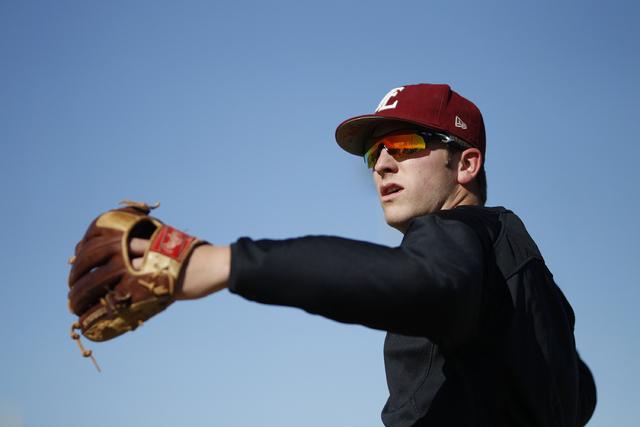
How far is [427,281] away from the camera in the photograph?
2.23m

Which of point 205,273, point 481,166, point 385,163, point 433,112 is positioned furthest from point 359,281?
point 481,166

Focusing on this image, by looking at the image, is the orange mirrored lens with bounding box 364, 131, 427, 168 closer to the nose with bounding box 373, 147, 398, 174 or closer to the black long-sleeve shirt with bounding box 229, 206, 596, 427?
the nose with bounding box 373, 147, 398, 174

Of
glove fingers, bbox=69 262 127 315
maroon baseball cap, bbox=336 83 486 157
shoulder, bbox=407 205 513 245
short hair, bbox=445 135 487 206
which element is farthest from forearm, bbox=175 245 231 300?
short hair, bbox=445 135 487 206

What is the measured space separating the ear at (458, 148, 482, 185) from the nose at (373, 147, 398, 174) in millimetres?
475

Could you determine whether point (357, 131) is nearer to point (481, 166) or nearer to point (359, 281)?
point (481, 166)

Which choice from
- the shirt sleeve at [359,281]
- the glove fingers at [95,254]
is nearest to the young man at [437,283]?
the shirt sleeve at [359,281]

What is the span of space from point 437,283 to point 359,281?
0.30 m

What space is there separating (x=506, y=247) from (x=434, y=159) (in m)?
1.17

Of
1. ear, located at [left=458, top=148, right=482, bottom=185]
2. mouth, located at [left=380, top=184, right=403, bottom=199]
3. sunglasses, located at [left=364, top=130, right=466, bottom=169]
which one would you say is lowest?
mouth, located at [left=380, top=184, right=403, bottom=199]

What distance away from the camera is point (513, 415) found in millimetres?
2961

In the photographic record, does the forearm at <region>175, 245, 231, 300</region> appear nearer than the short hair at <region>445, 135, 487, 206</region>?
Yes

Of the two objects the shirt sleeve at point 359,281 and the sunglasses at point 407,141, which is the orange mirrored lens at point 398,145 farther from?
the shirt sleeve at point 359,281

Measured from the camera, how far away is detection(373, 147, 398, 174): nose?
405cm

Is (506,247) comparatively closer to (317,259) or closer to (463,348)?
(463,348)
